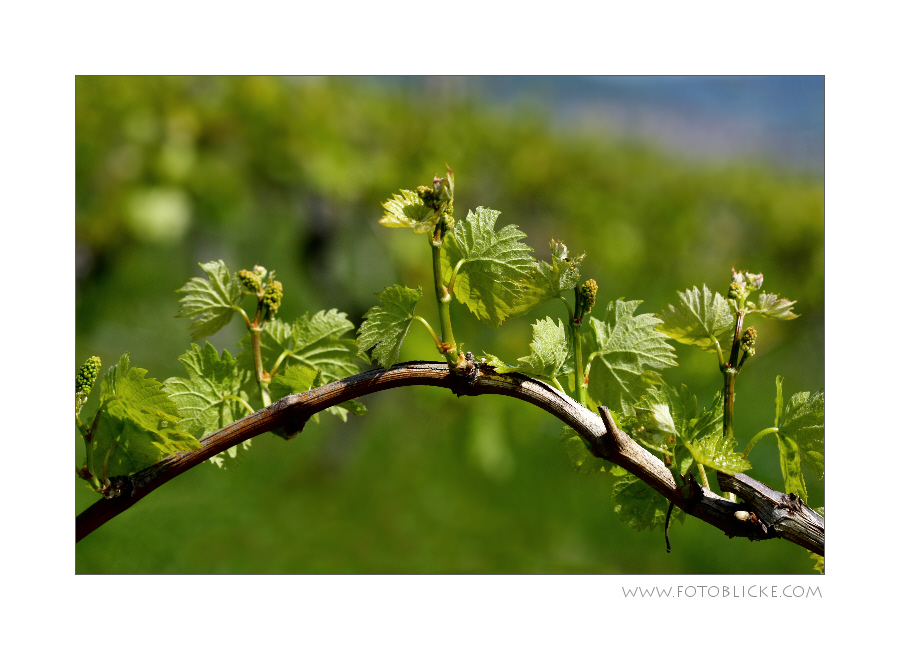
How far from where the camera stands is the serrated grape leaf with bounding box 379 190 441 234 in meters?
0.38

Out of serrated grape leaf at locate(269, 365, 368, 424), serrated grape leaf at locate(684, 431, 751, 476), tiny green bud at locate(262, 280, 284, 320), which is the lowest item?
serrated grape leaf at locate(684, 431, 751, 476)

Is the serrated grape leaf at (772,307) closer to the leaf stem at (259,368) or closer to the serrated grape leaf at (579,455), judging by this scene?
the serrated grape leaf at (579,455)

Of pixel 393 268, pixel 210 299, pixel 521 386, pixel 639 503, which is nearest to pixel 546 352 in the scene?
pixel 521 386

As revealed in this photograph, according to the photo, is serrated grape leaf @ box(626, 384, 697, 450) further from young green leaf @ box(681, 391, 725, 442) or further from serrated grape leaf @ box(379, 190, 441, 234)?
serrated grape leaf @ box(379, 190, 441, 234)

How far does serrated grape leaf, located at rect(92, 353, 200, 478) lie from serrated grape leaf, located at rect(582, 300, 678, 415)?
0.26 meters

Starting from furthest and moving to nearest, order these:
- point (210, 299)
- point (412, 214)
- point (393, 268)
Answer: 1. point (393, 268)
2. point (210, 299)
3. point (412, 214)

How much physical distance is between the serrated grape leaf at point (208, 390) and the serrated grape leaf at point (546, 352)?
0.21 meters

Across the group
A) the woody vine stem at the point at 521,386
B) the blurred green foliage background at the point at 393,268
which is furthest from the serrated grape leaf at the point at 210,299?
the blurred green foliage background at the point at 393,268

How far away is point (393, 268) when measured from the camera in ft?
6.54

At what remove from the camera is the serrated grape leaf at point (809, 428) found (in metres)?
0.44

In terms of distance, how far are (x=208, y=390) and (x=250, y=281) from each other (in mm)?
94

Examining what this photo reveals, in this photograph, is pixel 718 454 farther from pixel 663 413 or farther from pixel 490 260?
pixel 490 260

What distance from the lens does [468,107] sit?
2.23 metres

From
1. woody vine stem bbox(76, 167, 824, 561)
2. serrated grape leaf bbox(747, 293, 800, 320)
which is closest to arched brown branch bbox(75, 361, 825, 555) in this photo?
woody vine stem bbox(76, 167, 824, 561)
